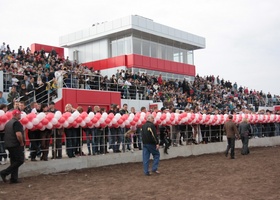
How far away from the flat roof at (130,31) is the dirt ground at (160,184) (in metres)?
24.6

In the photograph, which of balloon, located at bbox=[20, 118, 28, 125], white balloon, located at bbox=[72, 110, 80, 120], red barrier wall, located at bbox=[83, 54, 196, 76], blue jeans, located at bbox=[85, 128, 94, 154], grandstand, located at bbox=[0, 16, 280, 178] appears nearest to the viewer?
balloon, located at bbox=[20, 118, 28, 125]

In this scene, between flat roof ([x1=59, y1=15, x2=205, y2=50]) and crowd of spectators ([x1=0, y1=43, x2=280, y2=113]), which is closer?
crowd of spectators ([x1=0, y1=43, x2=280, y2=113])

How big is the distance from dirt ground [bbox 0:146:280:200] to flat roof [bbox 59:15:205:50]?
2463 centimetres

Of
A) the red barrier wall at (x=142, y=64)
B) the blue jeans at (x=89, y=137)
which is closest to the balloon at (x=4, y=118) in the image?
the blue jeans at (x=89, y=137)

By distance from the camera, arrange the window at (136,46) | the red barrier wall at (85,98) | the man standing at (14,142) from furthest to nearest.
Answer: the window at (136,46) → the red barrier wall at (85,98) → the man standing at (14,142)

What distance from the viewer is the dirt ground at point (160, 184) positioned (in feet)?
28.8

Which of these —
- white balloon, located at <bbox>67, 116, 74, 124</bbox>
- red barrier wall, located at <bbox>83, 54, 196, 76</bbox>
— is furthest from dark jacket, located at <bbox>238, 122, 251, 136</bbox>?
red barrier wall, located at <bbox>83, 54, 196, 76</bbox>

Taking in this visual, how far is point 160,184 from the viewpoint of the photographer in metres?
10.3

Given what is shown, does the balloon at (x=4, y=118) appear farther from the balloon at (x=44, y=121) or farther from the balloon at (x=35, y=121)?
the balloon at (x=44, y=121)

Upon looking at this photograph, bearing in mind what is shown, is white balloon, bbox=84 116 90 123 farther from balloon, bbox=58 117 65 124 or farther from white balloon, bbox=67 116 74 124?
balloon, bbox=58 117 65 124

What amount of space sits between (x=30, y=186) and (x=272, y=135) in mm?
21189

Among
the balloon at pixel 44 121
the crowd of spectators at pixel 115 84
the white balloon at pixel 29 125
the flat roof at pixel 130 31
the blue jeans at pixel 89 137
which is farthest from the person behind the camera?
the flat roof at pixel 130 31

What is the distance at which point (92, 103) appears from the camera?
2353cm

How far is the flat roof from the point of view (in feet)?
120
